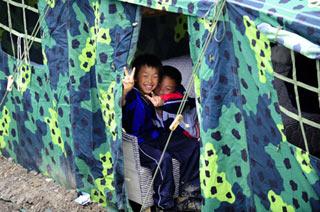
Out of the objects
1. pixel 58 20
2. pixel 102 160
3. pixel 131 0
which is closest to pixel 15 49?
pixel 58 20

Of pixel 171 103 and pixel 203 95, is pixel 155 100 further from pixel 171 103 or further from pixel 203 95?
pixel 203 95

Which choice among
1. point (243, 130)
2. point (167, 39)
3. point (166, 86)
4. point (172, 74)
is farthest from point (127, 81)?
point (167, 39)

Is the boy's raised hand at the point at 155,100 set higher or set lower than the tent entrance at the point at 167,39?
lower

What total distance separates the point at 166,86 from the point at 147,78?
264mm

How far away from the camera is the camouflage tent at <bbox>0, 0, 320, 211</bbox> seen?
229 inches

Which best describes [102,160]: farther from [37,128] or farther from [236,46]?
[236,46]

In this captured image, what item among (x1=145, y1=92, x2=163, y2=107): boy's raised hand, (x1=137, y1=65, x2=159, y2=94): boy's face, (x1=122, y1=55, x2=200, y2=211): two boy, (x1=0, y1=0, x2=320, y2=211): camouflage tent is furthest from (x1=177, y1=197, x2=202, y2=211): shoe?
(x1=137, y1=65, x2=159, y2=94): boy's face

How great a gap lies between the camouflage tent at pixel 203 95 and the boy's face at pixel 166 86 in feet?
2.06

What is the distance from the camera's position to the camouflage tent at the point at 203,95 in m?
5.81

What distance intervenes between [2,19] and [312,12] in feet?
13.7

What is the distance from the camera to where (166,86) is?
7.73 metres

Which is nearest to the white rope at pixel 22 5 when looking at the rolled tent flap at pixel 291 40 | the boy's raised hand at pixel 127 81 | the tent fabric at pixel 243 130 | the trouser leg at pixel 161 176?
the boy's raised hand at pixel 127 81

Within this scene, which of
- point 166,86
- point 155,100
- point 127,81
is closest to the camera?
point 127,81

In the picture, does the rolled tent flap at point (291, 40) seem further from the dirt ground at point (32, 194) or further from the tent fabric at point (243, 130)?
the dirt ground at point (32, 194)
